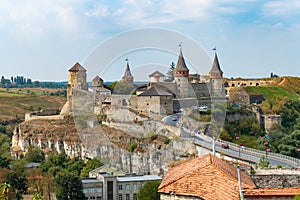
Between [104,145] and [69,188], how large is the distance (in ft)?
30.8

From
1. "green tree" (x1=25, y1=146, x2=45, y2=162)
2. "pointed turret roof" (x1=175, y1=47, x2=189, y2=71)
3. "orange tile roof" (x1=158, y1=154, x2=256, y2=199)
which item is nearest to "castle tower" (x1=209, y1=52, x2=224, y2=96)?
"pointed turret roof" (x1=175, y1=47, x2=189, y2=71)

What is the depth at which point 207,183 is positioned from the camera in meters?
9.77

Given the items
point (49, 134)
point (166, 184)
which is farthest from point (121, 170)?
point (166, 184)

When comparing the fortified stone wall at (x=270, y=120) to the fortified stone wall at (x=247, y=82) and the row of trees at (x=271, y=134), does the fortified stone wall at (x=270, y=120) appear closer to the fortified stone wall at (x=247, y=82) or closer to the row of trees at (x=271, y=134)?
the row of trees at (x=271, y=134)

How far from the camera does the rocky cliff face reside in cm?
4228

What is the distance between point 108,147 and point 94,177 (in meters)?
4.34

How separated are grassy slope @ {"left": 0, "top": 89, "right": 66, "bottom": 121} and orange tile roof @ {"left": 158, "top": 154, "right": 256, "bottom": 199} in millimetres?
90341

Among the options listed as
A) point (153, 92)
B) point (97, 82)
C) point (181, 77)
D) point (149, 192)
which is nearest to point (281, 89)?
point (181, 77)

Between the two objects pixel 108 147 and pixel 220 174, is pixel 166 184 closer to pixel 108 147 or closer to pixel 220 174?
pixel 220 174

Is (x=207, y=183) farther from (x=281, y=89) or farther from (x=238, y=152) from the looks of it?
(x=281, y=89)

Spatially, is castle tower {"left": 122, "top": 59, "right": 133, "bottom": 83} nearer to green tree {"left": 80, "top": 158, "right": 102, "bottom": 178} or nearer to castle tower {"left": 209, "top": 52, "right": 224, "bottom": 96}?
green tree {"left": 80, "top": 158, "right": 102, "bottom": 178}

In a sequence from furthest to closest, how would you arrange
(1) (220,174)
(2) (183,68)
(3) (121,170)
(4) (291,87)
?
1. (4) (291,87)
2. (2) (183,68)
3. (3) (121,170)
4. (1) (220,174)

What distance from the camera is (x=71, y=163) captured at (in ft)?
173

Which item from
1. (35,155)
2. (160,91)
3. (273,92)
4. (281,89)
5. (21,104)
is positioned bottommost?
(35,155)
